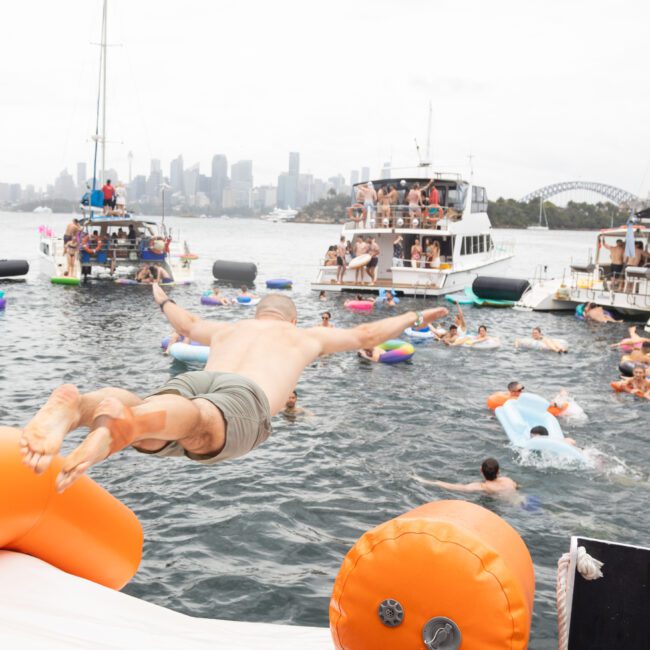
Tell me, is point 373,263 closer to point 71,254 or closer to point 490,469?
point 71,254

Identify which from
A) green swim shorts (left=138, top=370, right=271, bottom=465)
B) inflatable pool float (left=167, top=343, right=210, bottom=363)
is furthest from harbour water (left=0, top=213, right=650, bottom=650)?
green swim shorts (left=138, top=370, right=271, bottom=465)

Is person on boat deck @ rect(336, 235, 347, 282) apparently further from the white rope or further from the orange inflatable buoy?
the orange inflatable buoy

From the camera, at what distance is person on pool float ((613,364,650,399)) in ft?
51.8

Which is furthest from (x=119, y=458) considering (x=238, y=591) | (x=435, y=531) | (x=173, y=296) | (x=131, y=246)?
(x=131, y=246)

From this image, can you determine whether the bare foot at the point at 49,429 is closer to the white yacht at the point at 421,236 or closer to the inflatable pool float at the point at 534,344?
the inflatable pool float at the point at 534,344

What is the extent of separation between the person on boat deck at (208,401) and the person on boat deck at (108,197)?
98.3ft

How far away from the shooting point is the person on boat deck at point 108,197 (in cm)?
3397

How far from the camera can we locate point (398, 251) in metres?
32.8

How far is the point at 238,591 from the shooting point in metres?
7.68

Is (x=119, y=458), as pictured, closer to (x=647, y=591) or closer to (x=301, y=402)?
(x=301, y=402)

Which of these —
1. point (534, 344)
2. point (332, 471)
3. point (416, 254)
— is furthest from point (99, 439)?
point (416, 254)

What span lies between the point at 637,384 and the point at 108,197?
86.2ft

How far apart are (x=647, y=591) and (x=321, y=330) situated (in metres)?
2.73

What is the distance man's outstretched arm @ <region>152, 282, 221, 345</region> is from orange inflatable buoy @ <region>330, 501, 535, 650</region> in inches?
91.0
